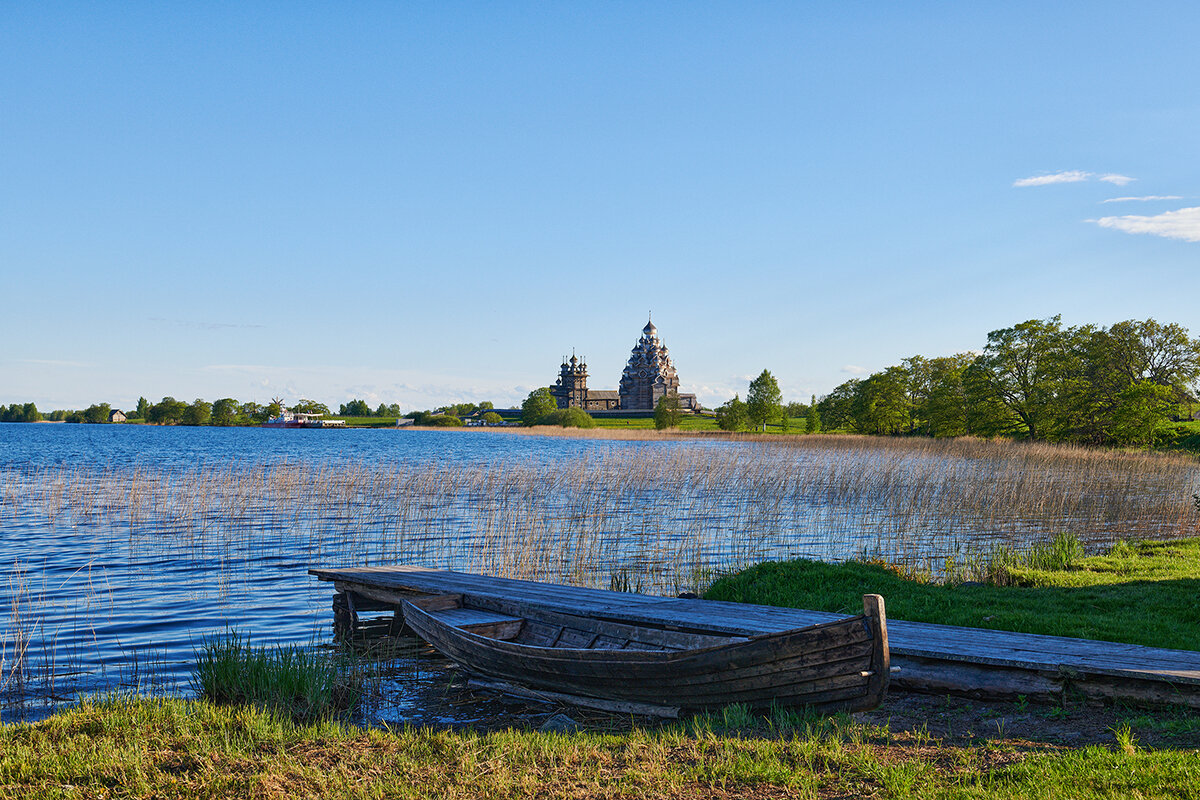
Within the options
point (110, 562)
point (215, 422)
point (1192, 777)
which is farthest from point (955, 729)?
point (215, 422)

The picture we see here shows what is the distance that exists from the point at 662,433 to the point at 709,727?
282 feet

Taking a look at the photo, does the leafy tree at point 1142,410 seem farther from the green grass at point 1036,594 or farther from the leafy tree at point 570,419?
the leafy tree at point 570,419

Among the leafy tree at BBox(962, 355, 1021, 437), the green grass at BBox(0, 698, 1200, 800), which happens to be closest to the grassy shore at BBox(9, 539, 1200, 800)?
the green grass at BBox(0, 698, 1200, 800)

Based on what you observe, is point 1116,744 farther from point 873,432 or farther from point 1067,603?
point 873,432

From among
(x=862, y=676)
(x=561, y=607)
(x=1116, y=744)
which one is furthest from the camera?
(x=561, y=607)

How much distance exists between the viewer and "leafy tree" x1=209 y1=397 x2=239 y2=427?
585ft

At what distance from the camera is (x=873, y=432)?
242ft

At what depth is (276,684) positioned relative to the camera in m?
7.41

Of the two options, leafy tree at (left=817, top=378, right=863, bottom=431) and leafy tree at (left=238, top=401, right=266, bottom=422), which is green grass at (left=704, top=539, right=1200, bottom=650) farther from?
leafy tree at (left=238, top=401, right=266, bottom=422)

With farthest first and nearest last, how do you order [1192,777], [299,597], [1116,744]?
[299,597]
[1116,744]
[1192,777]

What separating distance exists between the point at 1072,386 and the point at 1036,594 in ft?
129

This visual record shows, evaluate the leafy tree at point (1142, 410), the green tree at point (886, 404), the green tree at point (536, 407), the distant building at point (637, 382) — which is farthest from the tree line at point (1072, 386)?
the distant building at point (637, 382)

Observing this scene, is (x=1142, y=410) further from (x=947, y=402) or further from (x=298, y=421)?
(x=298, y=421)

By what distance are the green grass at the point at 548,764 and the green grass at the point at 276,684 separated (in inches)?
24.7
